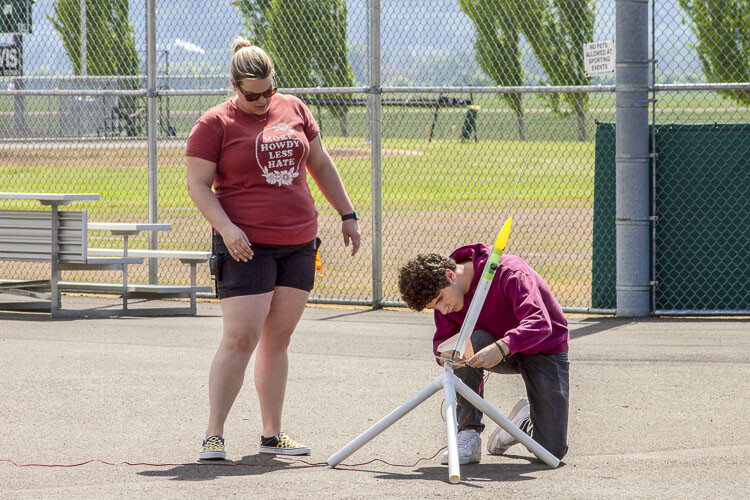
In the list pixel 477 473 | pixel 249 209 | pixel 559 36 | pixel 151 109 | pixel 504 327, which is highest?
pixel 559 36

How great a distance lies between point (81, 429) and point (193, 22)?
6.36 m

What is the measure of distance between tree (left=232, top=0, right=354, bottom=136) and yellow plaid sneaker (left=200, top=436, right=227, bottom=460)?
19.4 ft

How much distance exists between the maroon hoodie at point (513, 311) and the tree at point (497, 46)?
5.76 meters

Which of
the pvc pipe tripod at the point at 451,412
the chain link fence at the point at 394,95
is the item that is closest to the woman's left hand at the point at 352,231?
the pvc pipe tripod at the point at 451,412

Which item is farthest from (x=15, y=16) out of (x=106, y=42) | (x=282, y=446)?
(x=282, y=446)

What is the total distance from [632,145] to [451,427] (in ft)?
16.1

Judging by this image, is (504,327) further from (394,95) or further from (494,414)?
(394,95)

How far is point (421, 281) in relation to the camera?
422 centimetres

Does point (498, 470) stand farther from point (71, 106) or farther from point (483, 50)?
point (71, 106)

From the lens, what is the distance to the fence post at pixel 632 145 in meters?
8.45

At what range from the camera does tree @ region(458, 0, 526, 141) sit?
1044 cm

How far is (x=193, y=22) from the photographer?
35.2 feet

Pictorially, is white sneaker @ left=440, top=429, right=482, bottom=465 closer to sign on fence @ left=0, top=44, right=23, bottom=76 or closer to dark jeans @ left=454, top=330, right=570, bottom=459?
dark jeans @ left=454, top=330, right=570, bottom=459

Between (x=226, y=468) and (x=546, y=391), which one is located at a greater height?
(x=546, y=391)
